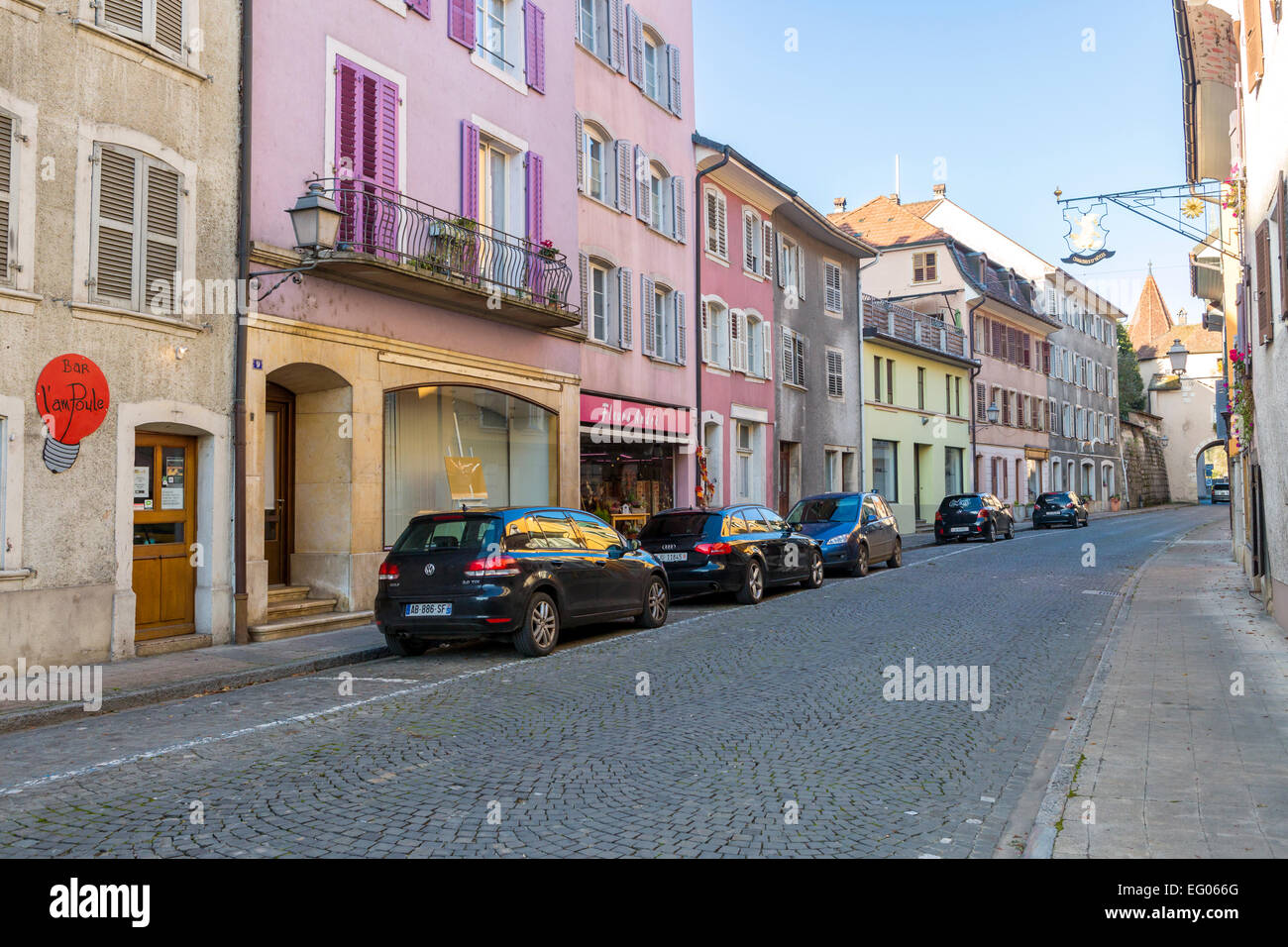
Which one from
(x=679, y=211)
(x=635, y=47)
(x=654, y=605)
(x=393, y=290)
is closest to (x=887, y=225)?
(x=679, y=211)

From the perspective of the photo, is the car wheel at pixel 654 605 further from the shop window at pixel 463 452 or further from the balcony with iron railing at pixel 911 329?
the balcony with iron railing at pixel 911 329

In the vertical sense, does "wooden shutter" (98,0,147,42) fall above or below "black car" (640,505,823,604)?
above

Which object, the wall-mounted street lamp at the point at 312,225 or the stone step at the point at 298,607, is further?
the stone step at the point at 298,607

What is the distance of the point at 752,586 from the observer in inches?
A: 642

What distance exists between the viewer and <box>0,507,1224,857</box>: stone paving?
520 cm

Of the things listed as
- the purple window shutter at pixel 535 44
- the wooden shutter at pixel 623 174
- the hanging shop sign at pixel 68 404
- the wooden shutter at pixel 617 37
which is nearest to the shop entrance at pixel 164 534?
the hanging shop sign at pixel 68 404

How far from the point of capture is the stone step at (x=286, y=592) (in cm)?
1389

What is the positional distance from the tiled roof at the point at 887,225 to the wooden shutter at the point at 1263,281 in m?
32.0

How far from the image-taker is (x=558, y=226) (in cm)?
1953

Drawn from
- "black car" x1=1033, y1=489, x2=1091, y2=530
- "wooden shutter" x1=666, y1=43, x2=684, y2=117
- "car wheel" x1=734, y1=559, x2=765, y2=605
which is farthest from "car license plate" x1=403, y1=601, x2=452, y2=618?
"black car" x1=1033, y1=489, x2=1091, y2=530

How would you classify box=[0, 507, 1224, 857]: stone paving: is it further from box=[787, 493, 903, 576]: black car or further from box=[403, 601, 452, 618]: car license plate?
box=[787, 493, 903, 576]: black car

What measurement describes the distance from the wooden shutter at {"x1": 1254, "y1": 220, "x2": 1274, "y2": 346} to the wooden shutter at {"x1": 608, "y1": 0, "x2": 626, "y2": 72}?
1320 centimetres

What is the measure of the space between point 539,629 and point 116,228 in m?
6.10

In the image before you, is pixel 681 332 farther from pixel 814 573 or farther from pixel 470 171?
pixel 470 171
